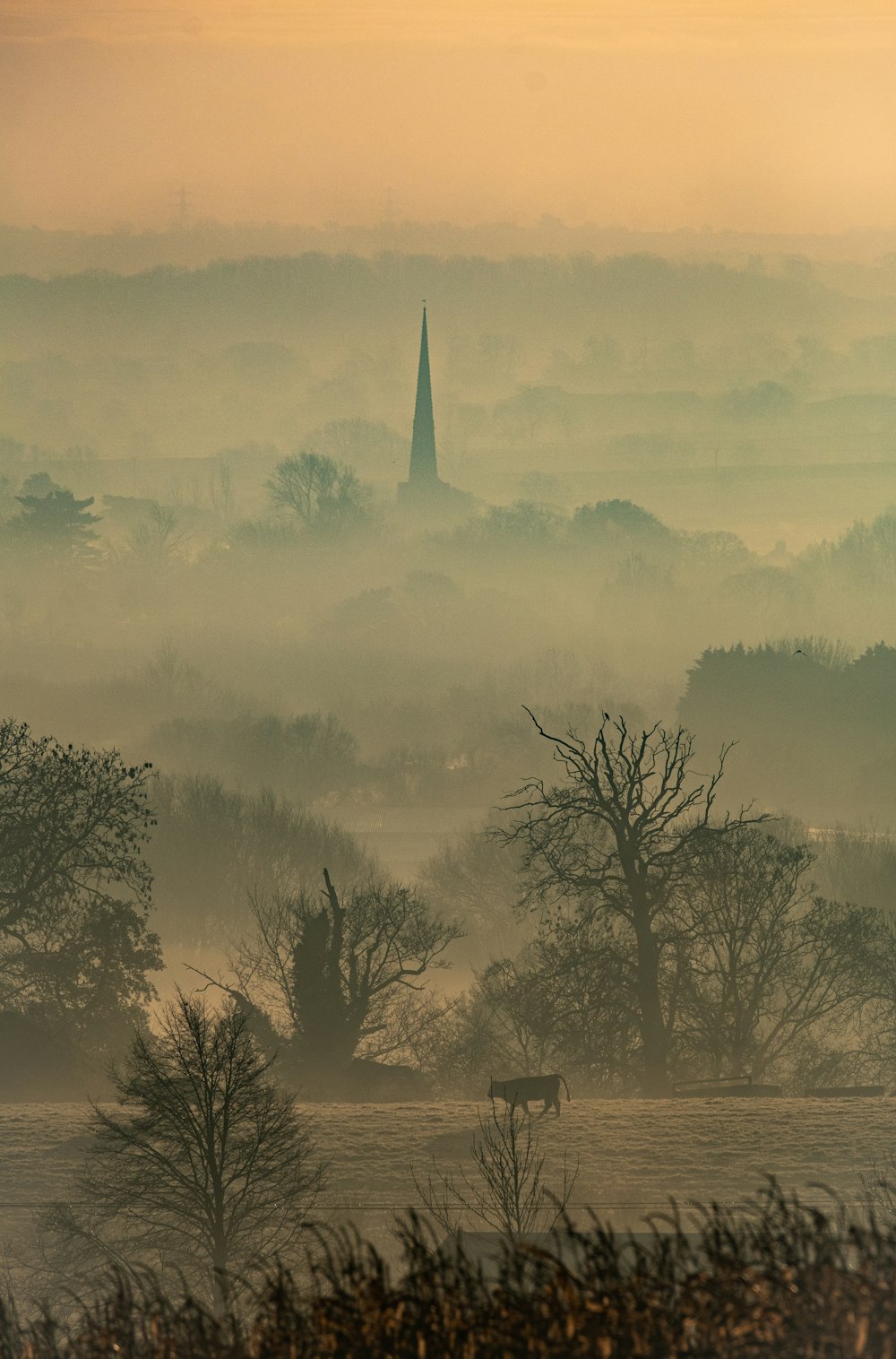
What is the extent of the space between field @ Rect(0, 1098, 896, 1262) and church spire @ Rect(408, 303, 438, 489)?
189 feet

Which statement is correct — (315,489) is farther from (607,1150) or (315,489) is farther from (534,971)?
(607,1150)

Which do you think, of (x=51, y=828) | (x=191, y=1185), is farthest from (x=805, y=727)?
(x=191, y=1185)

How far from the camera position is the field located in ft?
85.9

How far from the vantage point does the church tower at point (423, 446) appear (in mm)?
84438

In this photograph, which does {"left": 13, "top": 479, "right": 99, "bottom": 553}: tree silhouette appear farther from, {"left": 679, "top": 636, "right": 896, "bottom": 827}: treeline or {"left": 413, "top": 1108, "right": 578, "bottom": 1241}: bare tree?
{"left": 413, "top": 1108, "right": 578, "bottom": 1241}: bare tree

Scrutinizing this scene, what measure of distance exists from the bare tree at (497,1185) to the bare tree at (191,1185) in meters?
2.61

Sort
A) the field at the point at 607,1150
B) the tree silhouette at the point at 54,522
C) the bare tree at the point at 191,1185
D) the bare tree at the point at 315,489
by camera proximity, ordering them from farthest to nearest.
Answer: the bare tree at the point at 315,489 → the tree silhouette at the point at 54,522 → the field at the point at 607,1150 → the bare tree at the point at 191,1185

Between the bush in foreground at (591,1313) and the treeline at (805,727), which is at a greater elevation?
the treeline at (805,727)

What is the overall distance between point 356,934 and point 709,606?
134ft

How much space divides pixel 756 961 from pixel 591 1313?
3438 cm

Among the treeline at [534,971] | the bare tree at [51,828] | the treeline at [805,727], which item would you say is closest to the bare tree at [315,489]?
the treeline at [805,727]

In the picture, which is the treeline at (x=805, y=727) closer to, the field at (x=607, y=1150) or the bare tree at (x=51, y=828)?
the bare tree at (x=51, y=828)

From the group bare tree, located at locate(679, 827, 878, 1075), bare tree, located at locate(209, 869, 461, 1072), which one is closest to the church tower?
bare tree, located at locate(209, 869, 461, 1072)

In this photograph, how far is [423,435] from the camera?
8600 cm
